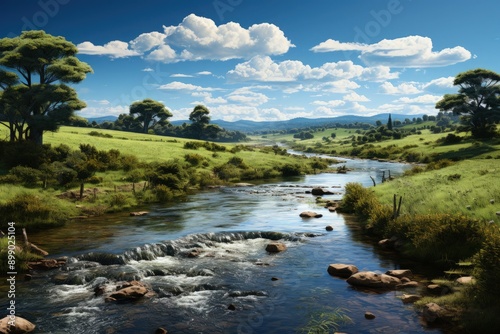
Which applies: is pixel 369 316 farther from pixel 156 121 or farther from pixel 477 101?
pixel 156 121

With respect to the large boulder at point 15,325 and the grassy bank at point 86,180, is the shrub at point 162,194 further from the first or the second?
the large boulder at point 15,325

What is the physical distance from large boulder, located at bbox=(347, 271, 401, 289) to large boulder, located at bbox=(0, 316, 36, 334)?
13.4 m

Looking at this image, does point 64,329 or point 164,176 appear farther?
point 164,176

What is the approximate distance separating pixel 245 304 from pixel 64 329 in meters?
A: 6.81

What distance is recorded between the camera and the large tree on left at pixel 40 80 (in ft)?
149

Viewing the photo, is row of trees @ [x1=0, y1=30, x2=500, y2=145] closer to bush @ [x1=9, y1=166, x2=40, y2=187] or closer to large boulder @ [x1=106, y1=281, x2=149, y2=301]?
bush @ [x1=9, y1=166, x2=40, y2=187]

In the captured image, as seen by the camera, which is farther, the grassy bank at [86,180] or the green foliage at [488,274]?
the grassy bank at [86,180]

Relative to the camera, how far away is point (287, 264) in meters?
21.0

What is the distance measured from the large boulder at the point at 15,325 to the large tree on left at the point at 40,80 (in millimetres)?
36982

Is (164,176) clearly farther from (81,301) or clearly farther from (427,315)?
(427,315)

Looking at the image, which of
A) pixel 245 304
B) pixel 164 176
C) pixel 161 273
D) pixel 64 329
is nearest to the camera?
pixel 64 329

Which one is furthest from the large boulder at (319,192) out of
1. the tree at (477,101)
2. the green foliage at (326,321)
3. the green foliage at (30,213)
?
the tree at (477,101)

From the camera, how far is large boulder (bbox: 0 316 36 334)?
41.9ft

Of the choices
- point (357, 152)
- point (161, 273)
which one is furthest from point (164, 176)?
point (357, 152)
